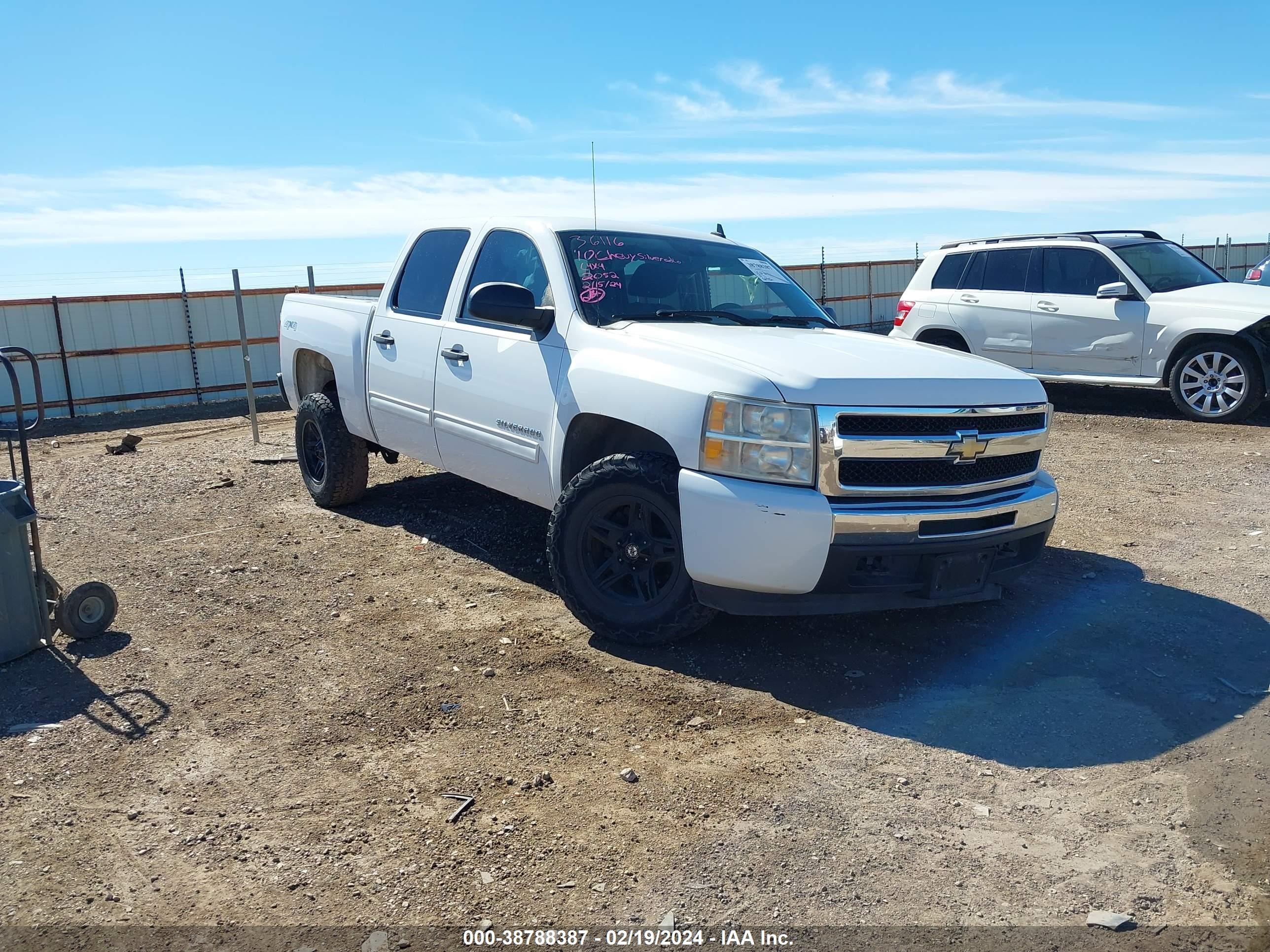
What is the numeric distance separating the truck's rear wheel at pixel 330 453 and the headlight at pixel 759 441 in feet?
11.8

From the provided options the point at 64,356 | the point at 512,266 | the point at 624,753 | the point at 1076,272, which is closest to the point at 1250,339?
the point at 1076,272

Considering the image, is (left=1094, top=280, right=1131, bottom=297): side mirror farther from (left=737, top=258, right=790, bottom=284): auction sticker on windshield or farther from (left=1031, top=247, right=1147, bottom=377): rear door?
(left=737, top=258, right=790, bottom=284): auction sticker on windshield

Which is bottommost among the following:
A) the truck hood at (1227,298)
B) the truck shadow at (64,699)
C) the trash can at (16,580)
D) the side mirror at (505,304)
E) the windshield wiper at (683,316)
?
the truck shadow at (64,699)

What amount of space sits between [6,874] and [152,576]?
3.11 metres

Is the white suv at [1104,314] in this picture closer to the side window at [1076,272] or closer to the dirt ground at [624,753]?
the side window at [1076,272]

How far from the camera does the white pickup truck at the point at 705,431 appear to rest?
389cm

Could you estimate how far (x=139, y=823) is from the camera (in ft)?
10.4

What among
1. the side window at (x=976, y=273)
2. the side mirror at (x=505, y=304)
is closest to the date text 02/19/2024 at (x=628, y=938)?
the side mirror at (x=505, y=304)

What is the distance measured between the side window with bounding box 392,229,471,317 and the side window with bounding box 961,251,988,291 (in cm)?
731

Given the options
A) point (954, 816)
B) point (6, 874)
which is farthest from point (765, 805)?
point (6, 874)

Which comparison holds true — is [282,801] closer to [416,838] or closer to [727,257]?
[416,838]

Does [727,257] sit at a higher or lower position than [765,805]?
higher

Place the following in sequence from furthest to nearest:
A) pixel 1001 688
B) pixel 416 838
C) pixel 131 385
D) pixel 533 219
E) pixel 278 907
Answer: pixel 131 385 → pixel 533 219 → pixel 1001 688 → pixel 416 838 → pixel 278 907

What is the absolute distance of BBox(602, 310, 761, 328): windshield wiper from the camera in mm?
4852
